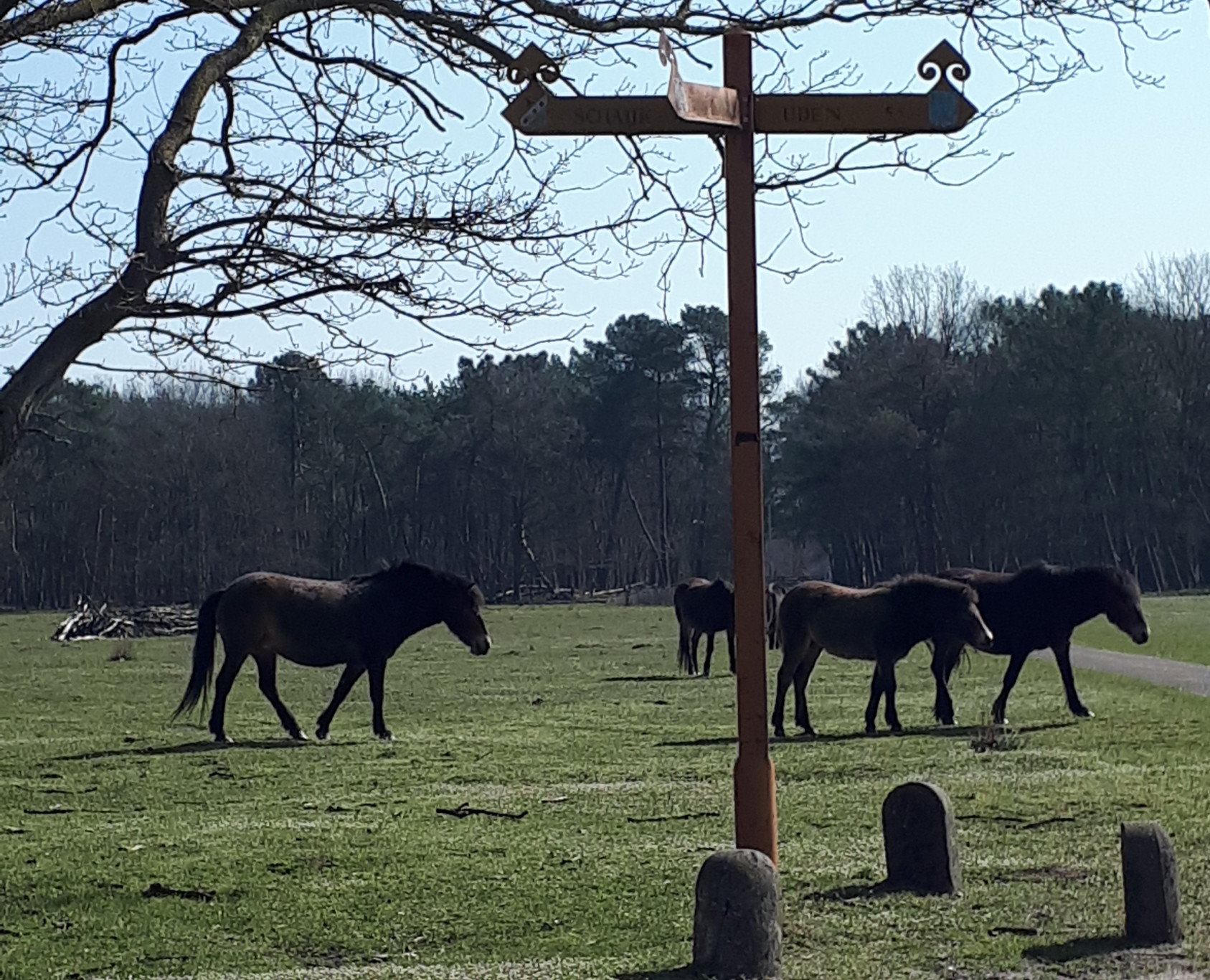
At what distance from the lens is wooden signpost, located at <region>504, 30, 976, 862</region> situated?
677cm

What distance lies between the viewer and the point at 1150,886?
656 cm

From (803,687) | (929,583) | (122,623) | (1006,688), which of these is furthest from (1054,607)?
(122,623)

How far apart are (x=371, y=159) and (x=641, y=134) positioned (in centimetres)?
207

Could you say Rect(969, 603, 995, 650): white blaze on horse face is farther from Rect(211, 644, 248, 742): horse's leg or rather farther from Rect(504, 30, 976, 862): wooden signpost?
Rect(504, 30, 976, 862): wooden signpost

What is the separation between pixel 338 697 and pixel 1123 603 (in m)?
7.83

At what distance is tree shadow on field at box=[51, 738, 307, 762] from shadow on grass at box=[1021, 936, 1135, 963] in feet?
33.8

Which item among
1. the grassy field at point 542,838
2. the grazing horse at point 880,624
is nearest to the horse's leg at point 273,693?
the grassy field at point 542,838

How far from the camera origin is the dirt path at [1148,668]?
2197 cm

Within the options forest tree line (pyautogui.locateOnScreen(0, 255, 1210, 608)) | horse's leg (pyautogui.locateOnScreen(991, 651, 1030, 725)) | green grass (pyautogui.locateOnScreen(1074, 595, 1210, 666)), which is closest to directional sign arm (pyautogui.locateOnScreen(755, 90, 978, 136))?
horse's leg (pyautogui.locateOnScreen(991, 651, 1030, 725))

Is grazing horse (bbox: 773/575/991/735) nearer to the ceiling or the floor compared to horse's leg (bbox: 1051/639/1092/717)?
nearer to the ceiling

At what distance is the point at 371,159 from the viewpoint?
873cm

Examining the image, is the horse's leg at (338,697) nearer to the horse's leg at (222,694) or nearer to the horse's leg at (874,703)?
the horse's leg at (222,694)

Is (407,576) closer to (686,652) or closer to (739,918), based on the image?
(686,652)

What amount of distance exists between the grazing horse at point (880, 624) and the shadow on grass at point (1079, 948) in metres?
9.65
